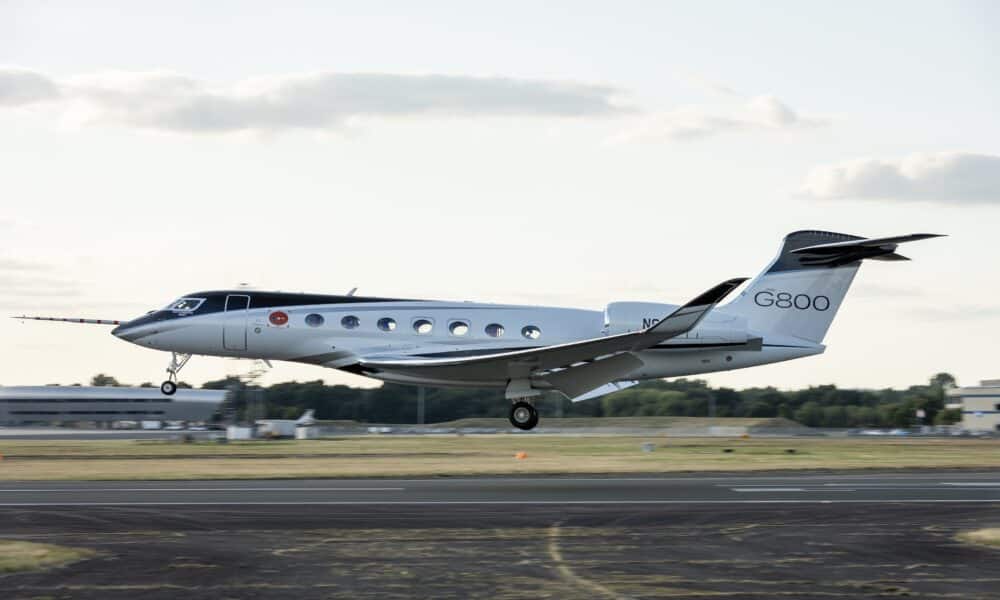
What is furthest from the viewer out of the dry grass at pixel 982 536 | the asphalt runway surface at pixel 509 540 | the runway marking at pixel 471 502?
the runway marking at pixel 471 502

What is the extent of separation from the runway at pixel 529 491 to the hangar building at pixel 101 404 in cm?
7720

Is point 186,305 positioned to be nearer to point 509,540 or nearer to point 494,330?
point 494,330

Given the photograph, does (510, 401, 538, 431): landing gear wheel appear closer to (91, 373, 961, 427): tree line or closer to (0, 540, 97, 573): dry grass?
(0, 540, 97, 573): dry grass

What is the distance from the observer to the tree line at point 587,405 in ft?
326

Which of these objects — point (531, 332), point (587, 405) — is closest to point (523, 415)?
point (531, 332)

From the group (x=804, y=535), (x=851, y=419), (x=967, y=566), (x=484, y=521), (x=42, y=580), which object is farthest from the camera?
(x=851, y=419)

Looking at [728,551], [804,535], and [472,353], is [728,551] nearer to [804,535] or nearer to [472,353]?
[804,535]

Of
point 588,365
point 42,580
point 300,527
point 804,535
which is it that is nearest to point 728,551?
point 804,535

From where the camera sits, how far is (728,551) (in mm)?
15422

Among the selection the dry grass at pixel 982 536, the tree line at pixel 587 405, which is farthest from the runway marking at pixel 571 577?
the tree line at pixel 587 405

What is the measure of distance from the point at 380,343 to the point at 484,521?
12.2m

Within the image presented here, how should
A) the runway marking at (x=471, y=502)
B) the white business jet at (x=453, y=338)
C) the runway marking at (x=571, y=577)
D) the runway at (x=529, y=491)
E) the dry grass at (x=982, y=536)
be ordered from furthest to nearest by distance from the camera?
the white business jet at (x=453, y=338), the runway at (x=529, y=491), the runway marking at (x=471, y=502), the dry grass at (x=982, y=536), the runway marking at (x=571, y=577)

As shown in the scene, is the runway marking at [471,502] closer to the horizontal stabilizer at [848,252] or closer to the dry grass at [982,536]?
the dry grass at [982,536]

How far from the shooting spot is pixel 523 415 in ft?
99.7
